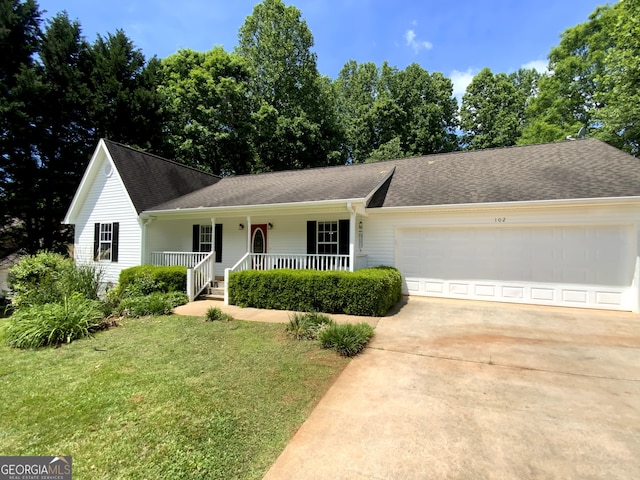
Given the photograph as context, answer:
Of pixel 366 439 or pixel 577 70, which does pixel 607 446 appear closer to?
pixel 366 439

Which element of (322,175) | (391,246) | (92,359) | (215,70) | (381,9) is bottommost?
(92,359)

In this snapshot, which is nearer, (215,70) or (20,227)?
(20,227)

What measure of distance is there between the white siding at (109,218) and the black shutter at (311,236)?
21.8 feet

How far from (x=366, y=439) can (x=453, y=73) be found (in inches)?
1272

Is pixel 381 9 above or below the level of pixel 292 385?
above

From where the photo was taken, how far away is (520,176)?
9742 mm

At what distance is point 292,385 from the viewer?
156 inches

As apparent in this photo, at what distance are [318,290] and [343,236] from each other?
3.13 meters

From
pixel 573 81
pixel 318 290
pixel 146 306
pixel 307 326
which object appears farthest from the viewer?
pixel 573 81

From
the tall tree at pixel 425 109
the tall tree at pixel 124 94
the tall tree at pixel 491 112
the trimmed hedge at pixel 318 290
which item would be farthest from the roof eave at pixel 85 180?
the tall tree at pixel 491 112

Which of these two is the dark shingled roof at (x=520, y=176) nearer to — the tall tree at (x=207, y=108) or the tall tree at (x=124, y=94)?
the tall tree at (x=207, y=108)

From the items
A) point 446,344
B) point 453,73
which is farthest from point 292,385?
point 453,73

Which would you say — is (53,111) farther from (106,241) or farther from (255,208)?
(255,208)

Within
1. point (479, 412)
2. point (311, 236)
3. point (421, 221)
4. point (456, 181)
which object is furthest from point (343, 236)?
point (479, 412)
